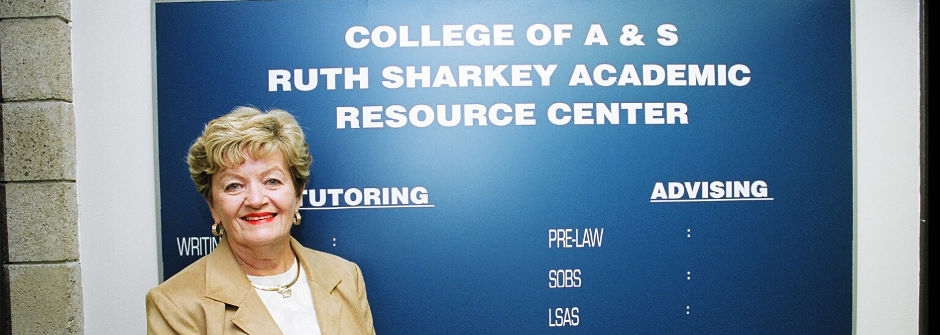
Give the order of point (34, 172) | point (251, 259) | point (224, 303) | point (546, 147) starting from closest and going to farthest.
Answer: point (224, 303) → point (251, 259) → point (34, 172) → point (546, 147)

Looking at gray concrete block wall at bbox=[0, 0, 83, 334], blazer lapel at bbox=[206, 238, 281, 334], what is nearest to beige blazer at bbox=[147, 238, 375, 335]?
blazer lapel at bbox=[206, 238, 281, 334]

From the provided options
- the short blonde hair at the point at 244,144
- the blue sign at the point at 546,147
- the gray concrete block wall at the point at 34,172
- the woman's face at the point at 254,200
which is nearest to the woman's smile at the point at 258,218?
the woman's face at the point at 254,200

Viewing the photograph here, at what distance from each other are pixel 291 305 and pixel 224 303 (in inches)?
8.3

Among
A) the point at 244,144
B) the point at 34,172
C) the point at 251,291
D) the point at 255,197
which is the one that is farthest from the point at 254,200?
the point at 34,172

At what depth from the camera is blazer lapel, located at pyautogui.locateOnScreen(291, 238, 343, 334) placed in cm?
169

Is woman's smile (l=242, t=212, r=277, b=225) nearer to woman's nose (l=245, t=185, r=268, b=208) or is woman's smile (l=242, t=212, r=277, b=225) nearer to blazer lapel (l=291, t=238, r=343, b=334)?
woman's nose (l=245, t=185, r=268, b=208)

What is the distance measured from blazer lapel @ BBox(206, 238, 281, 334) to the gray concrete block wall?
2.90 feet

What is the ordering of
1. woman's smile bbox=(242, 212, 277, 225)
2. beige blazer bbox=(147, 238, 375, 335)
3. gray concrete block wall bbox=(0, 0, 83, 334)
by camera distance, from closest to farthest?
beige blazer bbox=(147, 238, 375, 335), woman's smile bbox=(242, 212, 277, 225), gray concrete block wall bbox=(0, 0, 83, 334)

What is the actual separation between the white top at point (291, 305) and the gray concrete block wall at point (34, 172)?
98 cm

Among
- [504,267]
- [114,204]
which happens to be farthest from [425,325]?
[114,204]

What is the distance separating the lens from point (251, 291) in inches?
64.3

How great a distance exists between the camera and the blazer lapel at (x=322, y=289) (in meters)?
1.69

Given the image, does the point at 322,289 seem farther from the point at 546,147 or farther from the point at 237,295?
the point at 546,147

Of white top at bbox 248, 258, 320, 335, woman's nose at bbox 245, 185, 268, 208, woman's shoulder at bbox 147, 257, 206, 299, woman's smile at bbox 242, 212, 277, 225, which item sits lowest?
white top at bbox 248, 258, 320, 335
